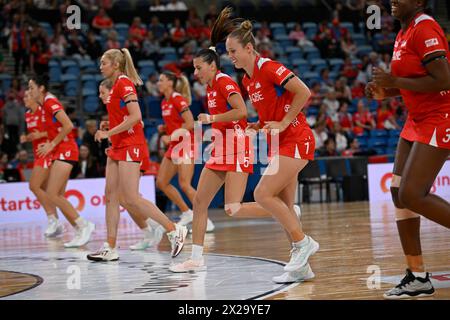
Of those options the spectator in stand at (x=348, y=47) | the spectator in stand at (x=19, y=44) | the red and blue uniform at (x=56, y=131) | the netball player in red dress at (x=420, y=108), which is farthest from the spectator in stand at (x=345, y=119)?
the netball player in red dress at (x=420, y=108)

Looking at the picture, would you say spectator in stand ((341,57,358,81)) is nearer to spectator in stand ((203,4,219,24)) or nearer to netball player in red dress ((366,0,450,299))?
spectator in stand ((203,4,219,24))

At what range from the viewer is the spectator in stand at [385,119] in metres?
19.9

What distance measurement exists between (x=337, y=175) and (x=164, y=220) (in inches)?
384

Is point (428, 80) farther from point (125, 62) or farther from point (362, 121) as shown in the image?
point (362, 121)

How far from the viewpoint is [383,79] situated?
17.8 ft

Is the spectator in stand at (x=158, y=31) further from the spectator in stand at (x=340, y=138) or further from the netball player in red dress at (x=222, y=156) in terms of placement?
the netball player in red dress at (x=222, y=156)

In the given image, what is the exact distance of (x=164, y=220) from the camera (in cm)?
836

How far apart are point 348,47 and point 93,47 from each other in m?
7.58

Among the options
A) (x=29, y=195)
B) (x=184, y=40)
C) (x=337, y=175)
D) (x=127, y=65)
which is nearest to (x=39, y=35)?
(x=184, y=40)

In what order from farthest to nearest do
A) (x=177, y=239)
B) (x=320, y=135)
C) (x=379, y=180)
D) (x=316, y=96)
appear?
(x=316, y=96) → (x=320, y=135) → (x=379, y=180) → (x=177, y=239)

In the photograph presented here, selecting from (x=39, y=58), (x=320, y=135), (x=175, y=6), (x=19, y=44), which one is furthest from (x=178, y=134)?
(x=175, y=6)

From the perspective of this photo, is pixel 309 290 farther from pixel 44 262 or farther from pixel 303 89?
pixel 44 262

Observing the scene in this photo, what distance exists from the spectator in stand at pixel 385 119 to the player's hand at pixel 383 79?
48.0 ft

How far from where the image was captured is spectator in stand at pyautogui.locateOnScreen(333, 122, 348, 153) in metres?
18.7
